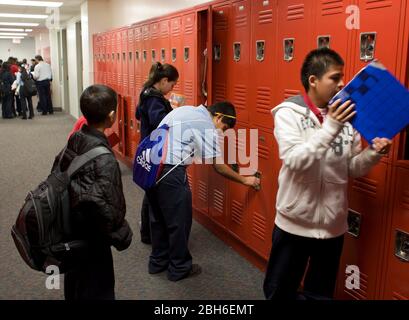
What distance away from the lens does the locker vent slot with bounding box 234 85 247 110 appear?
2998 mm

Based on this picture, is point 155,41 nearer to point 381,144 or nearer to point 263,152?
point 263,152

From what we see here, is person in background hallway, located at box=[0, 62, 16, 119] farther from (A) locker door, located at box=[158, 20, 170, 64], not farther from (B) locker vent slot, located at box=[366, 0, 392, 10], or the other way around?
(B) locker vent slot, located at box=[366, 0, 392, 10]

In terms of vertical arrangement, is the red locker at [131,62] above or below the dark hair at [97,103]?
above

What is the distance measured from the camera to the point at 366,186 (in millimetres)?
2041

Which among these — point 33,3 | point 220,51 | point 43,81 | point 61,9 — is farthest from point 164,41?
point 43,81

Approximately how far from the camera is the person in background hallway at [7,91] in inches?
426

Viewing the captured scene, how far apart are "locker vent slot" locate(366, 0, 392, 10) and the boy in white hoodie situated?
0.36m

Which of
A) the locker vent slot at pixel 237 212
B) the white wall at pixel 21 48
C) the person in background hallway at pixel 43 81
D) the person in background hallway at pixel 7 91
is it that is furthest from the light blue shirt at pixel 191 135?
the white wall at pixel 21 48

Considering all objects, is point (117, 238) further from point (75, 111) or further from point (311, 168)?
point (75, 111)

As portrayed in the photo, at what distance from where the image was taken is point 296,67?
7.96 feet

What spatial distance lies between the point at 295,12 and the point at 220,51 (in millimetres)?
970

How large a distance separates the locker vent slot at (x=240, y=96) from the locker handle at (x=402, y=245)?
1.41m

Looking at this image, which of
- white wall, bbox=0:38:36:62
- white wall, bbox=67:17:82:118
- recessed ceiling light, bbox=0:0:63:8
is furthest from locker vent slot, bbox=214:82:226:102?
white wall, bbox=0:38:36:62

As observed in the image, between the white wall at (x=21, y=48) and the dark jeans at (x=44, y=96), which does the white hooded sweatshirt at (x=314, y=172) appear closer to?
the dark jeans at (x=44, y=96)
